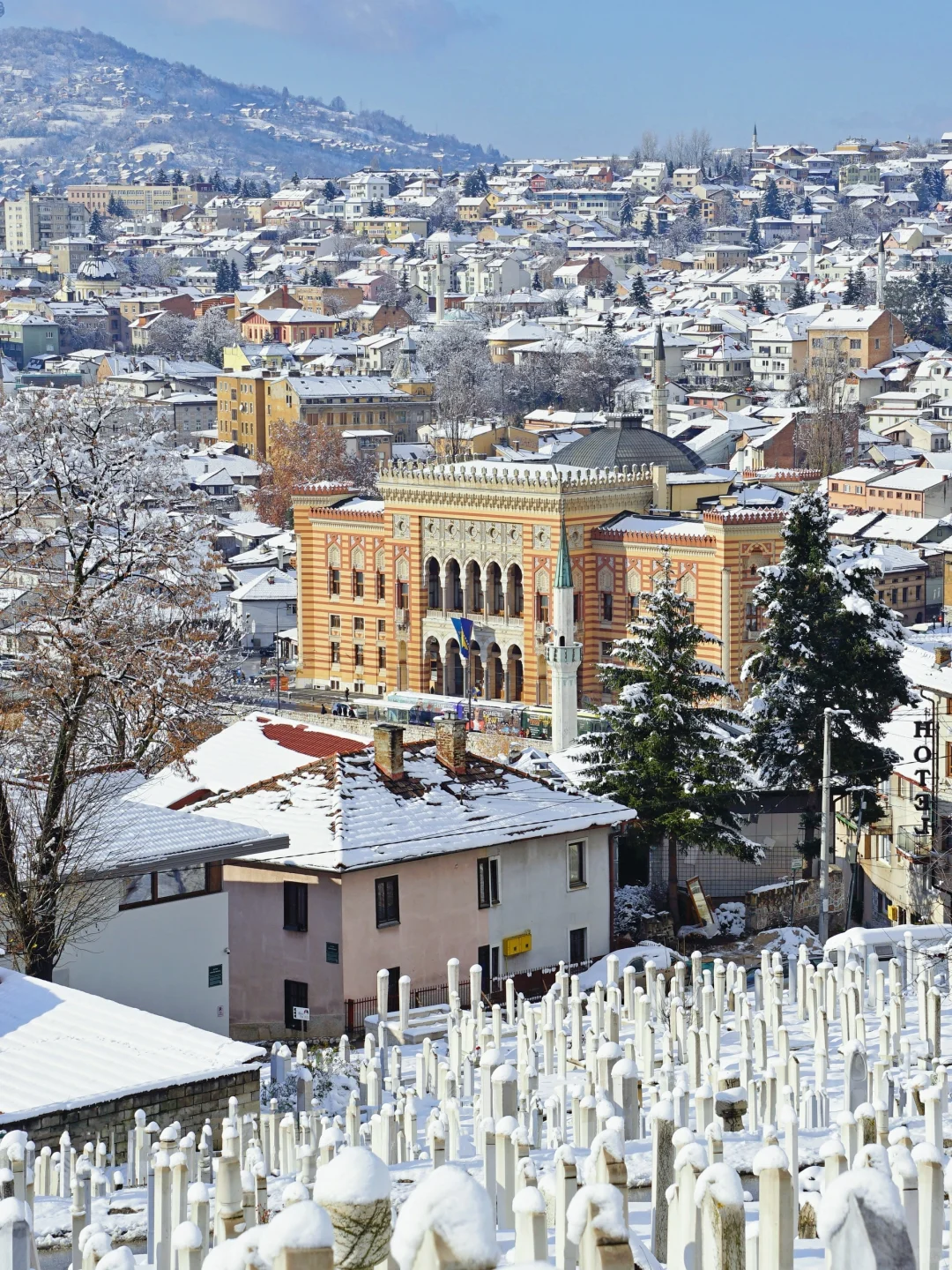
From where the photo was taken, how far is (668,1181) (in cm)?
906

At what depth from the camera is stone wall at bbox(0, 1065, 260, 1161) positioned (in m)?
15.1

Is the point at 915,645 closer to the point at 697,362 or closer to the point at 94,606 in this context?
the point at 94,606

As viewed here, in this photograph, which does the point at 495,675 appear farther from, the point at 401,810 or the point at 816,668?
the point at 401,810

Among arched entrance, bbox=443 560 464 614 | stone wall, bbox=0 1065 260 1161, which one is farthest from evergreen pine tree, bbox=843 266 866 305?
stone wall, bbox=0 1065 260 1161

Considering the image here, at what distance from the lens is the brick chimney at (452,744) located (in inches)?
1128

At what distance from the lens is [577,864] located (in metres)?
28.4

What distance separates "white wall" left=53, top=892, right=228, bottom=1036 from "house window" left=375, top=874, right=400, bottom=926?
11.2 feet

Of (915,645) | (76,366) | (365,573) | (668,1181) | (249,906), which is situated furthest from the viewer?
(76,366)

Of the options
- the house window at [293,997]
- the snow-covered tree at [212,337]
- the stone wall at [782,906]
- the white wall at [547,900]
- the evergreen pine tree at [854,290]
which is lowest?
the stone wall at [782,906]

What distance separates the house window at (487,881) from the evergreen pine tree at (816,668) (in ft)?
25.7

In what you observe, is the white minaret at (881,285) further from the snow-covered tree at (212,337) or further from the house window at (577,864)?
the house window at (577,864)

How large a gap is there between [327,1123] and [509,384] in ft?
426

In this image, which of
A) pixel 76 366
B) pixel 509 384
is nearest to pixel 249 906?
pixel 509 384

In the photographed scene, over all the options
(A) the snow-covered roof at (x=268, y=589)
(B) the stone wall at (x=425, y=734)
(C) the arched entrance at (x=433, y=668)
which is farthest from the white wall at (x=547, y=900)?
(A) the snow-covered roof at (x=268, y=589)
